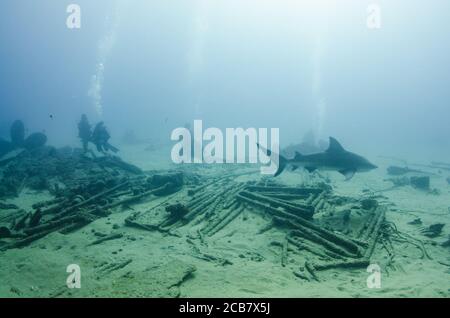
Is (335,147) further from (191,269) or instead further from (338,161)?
(191,269)

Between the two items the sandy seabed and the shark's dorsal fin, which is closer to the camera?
the sandy seabed

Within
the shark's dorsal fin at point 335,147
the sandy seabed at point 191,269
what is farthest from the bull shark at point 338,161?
the sandy seabed at point 191,269

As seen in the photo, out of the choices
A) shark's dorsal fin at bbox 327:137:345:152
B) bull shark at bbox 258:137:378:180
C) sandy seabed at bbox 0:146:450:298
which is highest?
shark's dorsal fin at bbox 327:137:345:152

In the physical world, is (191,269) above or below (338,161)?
below

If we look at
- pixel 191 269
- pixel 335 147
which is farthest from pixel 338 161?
pixel 191 269

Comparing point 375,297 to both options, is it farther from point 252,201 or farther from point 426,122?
point 426,122

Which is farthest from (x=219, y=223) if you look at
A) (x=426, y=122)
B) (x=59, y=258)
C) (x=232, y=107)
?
(x=232, y=107)

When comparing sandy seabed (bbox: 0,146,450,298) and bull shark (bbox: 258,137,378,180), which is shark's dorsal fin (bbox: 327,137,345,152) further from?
sandy seabed (bbox: 0,146,450,298)

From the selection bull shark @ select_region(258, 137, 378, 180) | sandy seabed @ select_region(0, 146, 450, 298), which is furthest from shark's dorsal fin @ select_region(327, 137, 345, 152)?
sandy seabed @ select_region(0, 146, 450, 298)

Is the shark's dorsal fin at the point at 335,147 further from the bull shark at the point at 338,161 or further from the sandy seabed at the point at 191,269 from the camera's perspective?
the sandy seabed at the point at 191,269

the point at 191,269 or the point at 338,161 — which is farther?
the point at 338,161

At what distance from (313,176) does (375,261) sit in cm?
1147

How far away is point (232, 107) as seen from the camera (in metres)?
165

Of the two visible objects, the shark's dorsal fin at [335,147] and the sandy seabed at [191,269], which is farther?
the shark's dorsal fin at [335,147]
